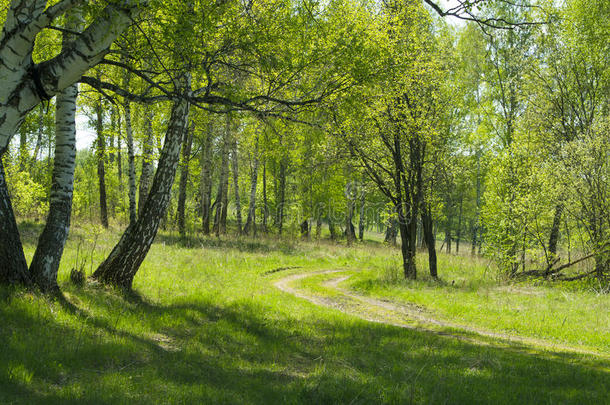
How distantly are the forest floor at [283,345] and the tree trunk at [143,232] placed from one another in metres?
0.48

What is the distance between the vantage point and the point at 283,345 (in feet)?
25.6

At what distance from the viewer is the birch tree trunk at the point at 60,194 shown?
775cm

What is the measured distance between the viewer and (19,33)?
5.68 meters

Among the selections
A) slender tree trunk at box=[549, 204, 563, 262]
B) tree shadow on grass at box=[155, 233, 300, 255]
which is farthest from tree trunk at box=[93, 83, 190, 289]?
slender tree trunk at box=[549, 204, 563, 262]

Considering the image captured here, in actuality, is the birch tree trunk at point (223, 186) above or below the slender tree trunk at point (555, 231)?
above

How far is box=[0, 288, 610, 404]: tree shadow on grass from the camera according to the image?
192 inches

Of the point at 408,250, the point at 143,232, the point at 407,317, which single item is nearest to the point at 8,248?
the point at 143,232

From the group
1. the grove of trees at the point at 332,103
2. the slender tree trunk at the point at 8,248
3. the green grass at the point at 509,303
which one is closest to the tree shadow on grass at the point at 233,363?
the slender tree trunk at the point at 8,248

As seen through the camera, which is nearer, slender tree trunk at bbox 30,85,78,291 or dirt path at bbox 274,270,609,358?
slender tree trunk at bbox 30,85,78,291

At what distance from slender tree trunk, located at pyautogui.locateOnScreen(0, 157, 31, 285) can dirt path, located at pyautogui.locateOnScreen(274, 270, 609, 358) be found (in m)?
8.48

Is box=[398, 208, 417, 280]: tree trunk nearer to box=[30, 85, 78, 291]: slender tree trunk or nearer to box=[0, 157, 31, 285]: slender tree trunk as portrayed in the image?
box=[30, 85, 78, 291]: slender tree trunk

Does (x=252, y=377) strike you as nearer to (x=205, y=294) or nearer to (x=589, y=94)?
(x=205, y=294)

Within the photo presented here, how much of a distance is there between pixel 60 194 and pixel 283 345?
5384mm

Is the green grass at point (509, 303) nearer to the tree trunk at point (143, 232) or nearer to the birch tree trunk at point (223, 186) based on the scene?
the tree trunk at point (143, 232)
